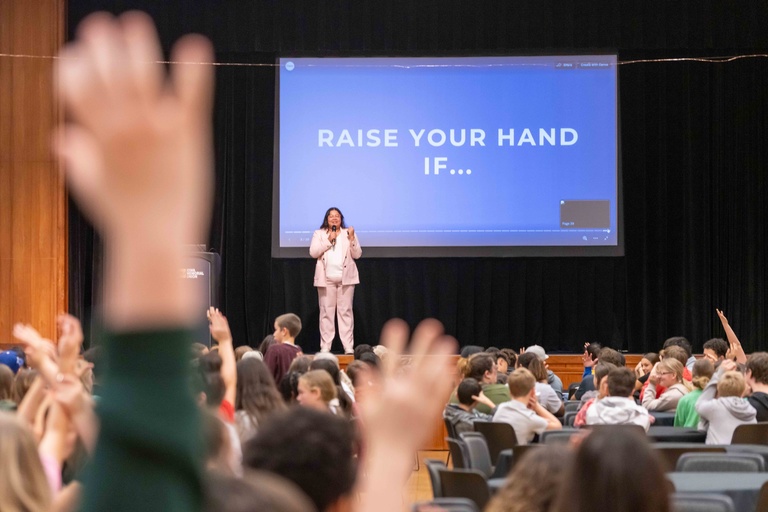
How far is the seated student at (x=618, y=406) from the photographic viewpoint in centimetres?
588

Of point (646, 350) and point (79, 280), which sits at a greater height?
point (79, 280)

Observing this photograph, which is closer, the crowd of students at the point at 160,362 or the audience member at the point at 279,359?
the crowd of students at the point at 160,362

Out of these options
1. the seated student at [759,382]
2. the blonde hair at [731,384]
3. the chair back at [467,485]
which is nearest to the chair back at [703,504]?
the chair back at [467,485]

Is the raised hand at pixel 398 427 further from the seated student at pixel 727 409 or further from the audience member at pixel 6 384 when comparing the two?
the seated student at pixel 727 409

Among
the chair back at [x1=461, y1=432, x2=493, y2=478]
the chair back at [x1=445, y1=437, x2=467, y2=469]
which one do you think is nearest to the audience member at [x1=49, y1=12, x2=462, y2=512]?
the chair back at [x1=461, y1=432, x2=493, y2=478]

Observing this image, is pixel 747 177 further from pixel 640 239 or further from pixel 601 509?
pixel 601 509

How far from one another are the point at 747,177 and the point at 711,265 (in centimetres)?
121

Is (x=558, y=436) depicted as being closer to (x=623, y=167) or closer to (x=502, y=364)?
(x=502, y=364)

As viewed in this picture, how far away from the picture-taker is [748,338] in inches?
512

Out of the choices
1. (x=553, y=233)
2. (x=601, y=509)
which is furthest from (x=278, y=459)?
(x=553, y=233)

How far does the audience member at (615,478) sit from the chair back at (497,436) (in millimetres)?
3922

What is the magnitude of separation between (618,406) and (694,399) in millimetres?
1040

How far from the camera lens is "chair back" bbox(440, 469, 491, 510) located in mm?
4414

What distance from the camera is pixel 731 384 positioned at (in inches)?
236
